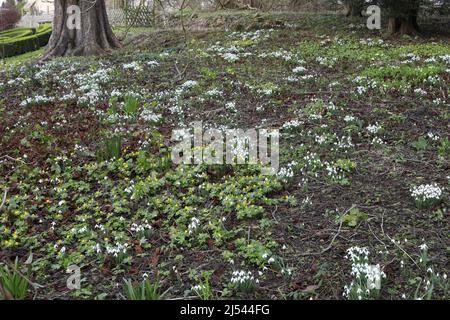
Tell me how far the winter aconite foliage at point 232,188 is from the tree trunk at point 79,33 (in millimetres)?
3511

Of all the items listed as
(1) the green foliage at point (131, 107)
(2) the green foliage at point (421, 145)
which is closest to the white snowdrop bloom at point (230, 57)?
(1) the green foliage at point (131, 107)

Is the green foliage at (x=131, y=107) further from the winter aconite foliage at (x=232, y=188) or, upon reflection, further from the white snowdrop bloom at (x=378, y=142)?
the white snowdrop bloom at (x=378, y=142)

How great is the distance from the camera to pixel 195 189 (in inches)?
223

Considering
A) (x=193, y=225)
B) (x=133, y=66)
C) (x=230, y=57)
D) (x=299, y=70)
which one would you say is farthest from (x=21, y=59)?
(x=193, y=225)

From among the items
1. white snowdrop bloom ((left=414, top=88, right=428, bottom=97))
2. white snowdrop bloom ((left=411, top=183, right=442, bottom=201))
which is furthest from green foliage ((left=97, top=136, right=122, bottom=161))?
white snowdrop bloom ((left=414, top=88, right=428, bottom=97))

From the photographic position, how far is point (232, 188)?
218 inches

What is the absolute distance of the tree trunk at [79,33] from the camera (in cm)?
1369

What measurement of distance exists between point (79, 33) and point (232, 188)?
10739 millimetres

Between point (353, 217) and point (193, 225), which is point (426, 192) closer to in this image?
point (353, 217)

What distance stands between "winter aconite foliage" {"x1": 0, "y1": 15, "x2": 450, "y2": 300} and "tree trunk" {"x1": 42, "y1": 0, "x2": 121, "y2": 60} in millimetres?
3511

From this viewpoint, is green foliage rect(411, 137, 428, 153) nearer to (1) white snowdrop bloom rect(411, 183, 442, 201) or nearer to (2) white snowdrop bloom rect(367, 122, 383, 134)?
(2) white snowdrop bloom rect(367, 122, 383, 134)

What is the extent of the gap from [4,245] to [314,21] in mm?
15571
